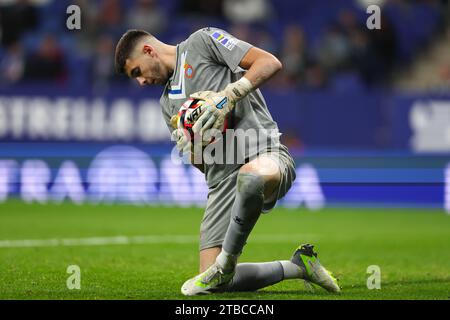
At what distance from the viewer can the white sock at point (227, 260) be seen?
7.12 metres

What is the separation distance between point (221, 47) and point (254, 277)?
178cm

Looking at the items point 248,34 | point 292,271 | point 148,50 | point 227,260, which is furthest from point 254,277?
point 248,34

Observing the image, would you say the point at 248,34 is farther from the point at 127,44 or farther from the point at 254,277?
the point at 254,277

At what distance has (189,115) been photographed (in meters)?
7.13

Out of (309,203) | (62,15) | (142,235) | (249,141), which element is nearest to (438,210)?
(309,203)

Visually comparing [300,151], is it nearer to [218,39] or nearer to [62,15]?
[62,15]

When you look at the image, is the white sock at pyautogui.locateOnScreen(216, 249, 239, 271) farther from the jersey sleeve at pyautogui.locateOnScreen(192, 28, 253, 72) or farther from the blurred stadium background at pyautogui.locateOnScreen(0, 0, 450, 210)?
the blurred stadium background at pyautogui.locateOnScreen(0, 0, 450, 210)

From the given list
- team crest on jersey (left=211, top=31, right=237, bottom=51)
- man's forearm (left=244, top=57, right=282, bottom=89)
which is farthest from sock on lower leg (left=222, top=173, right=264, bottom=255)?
team crest on jersey (left=211, top=31, right=237, bottom=51)

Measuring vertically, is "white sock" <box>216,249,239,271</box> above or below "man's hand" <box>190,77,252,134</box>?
below

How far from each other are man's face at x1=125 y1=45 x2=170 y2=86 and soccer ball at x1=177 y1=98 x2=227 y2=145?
47 cm

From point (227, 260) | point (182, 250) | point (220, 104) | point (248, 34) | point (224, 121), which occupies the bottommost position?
point (182, 250)

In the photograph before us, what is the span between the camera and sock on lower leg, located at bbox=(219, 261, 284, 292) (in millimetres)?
7414

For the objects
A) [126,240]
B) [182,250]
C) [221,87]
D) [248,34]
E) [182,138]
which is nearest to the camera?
[182,138]

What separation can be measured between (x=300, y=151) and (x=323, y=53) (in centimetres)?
263
